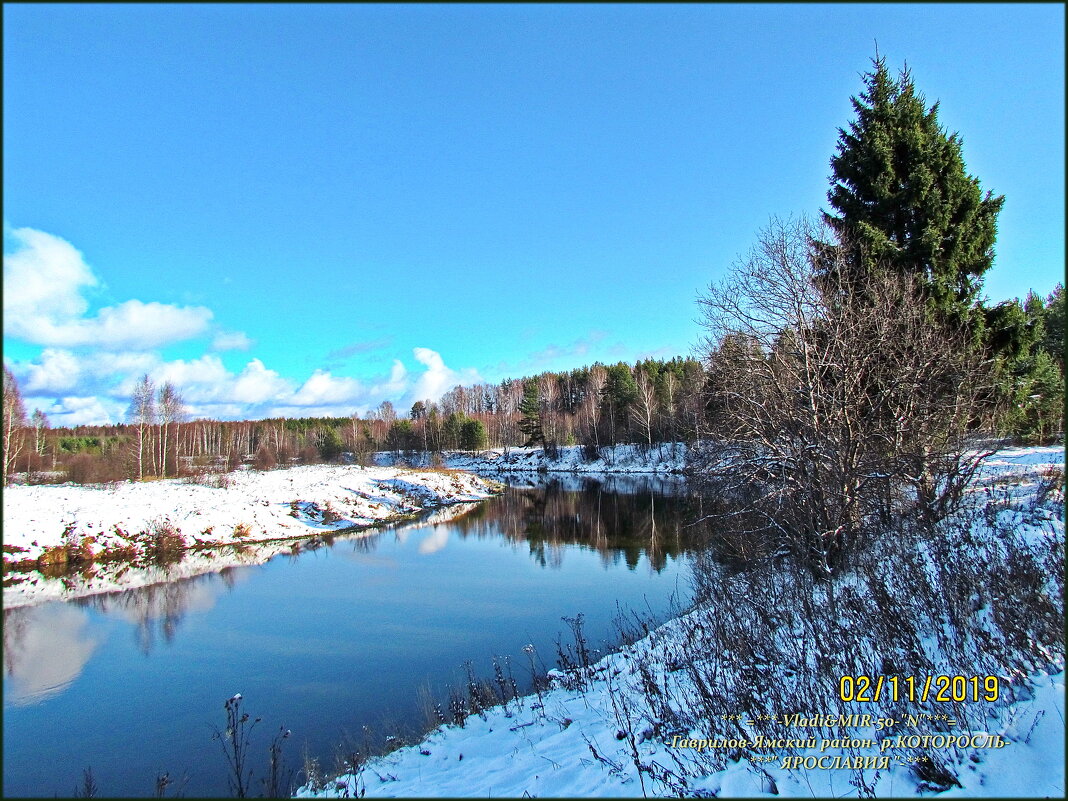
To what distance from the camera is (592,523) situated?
26000mm

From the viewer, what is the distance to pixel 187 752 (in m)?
7.09

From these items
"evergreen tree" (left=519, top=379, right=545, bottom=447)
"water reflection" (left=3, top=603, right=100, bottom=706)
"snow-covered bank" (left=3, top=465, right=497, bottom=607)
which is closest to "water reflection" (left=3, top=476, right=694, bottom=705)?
"water reflection" (left=3, top=603, right=100, bottom=706)

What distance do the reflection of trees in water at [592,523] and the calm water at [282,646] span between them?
32cm

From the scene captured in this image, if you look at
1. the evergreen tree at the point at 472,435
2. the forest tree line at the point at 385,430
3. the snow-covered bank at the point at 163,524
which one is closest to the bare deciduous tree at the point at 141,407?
the forest tree line at the point at 385,430

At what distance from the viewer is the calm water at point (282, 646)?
721 cm

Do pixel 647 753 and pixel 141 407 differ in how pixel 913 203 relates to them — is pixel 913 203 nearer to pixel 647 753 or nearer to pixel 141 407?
pixel 647 753

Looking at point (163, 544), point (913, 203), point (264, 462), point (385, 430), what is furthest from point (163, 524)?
point (385, 430)

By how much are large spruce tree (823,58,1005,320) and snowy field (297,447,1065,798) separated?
6331 mm

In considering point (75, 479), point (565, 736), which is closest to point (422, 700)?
point (565, 736)

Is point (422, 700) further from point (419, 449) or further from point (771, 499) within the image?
point (419, 449)

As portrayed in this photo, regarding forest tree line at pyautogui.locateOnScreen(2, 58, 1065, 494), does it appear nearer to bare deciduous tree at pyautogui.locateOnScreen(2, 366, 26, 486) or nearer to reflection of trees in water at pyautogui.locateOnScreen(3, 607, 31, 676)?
reflection of trees in water at pyautogui.locateOnScreen(3, 607, 31, 676)

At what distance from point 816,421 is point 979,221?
841cm

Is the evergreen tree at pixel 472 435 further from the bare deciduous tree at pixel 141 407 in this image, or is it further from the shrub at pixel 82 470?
the shrub at pixel 82 470

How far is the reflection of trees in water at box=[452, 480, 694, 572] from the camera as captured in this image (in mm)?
19328
